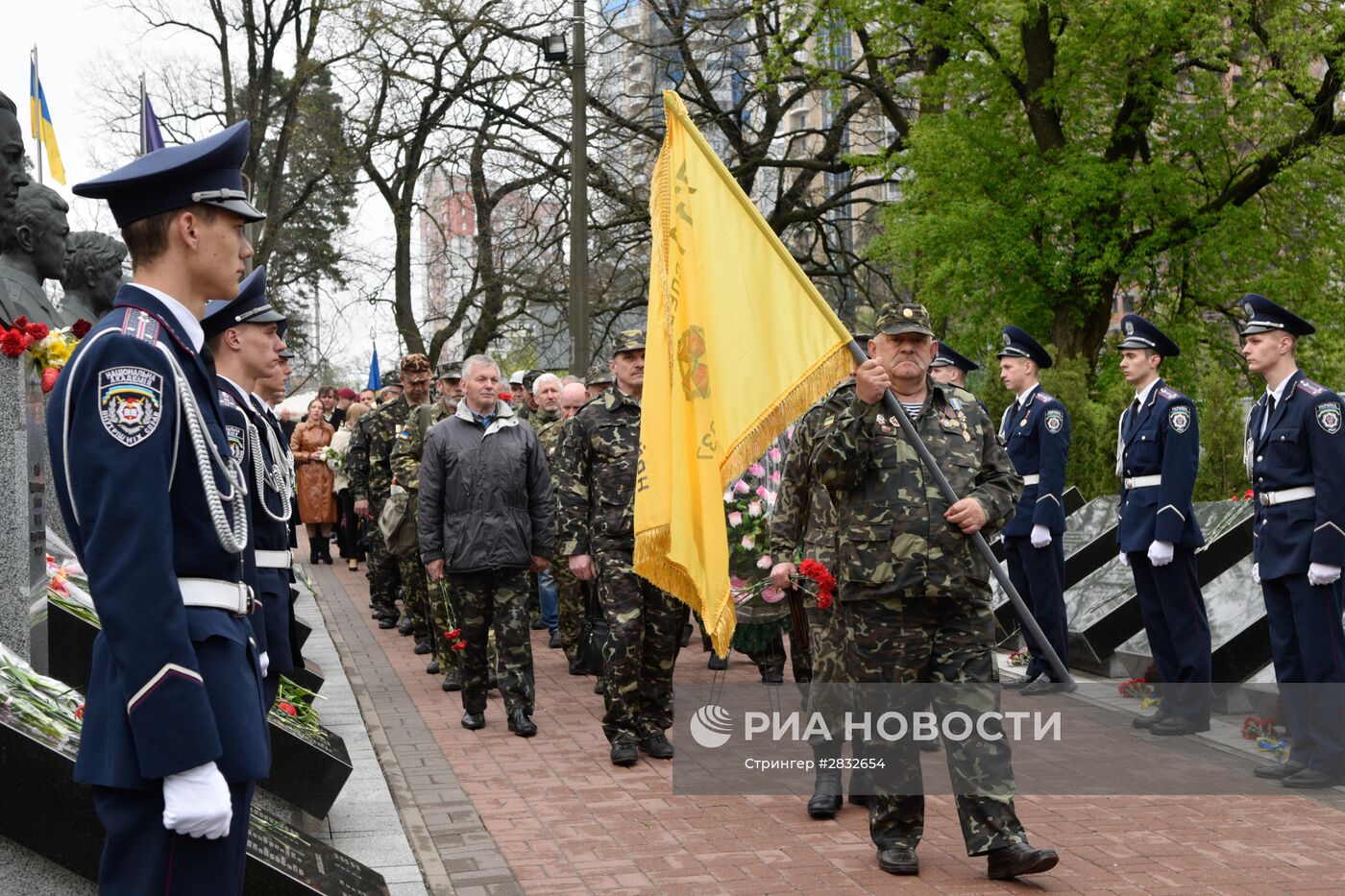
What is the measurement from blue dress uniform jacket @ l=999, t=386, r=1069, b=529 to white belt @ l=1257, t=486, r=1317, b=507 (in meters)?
2.33

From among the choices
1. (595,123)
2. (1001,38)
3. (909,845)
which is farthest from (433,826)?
(595,123)

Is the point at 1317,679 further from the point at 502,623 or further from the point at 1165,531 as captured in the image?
the point at 502,623

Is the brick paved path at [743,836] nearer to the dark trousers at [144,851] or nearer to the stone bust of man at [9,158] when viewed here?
the dark trousers at [144,851]

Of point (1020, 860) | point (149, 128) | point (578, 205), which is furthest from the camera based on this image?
point (578, 205)

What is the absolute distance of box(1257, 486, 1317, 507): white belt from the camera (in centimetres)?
788

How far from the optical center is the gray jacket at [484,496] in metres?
9.09

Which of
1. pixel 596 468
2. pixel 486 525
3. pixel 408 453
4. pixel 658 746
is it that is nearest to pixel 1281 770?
pixel 658 746

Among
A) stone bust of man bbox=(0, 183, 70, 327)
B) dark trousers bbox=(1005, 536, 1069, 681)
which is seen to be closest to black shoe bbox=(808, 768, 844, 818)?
dark trousers bbox=(1005, 536, 1069, 681)

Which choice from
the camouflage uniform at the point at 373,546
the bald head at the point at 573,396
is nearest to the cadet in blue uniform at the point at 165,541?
the bald head at the point at 573,396

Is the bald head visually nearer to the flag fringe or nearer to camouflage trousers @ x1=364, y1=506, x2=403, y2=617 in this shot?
camouflage trousers @ x1=364, y1=506, x2=403, y2=617

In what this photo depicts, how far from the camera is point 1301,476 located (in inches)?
312

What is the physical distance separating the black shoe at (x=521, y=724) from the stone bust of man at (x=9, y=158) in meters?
4.06

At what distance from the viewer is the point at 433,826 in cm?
693

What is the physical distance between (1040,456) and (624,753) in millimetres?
4160
